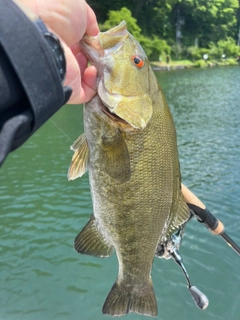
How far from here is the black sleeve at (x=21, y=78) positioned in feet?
3.74

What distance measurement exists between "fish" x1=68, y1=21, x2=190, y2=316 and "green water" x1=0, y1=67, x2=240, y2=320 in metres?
2.01

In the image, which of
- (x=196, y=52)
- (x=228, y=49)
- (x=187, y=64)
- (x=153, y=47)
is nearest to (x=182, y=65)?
(x=187, y=64)

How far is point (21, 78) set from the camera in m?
1.15

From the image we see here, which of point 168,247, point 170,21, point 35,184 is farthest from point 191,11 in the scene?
point 168,247

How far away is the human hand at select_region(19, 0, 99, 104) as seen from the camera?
1.54 m

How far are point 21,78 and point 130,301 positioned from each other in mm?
1928

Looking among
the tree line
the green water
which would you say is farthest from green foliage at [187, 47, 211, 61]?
the green water

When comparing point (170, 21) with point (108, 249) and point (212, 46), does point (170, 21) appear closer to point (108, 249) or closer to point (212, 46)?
point (212, 46)

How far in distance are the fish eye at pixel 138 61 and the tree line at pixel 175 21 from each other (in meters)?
40.6

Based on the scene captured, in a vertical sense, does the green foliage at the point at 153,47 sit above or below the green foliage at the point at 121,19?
below

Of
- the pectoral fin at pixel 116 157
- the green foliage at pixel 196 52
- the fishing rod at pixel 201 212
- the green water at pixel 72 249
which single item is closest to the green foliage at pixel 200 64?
the green foliage at pixel 196 52

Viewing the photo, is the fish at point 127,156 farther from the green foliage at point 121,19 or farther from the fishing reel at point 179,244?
the green foliage at point 121,19

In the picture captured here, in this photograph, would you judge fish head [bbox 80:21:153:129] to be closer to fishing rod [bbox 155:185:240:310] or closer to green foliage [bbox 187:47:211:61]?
fishing rod [bbox 155:185:240:310]

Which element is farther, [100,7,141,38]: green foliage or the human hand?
[100,7,141,38]: green foliage
